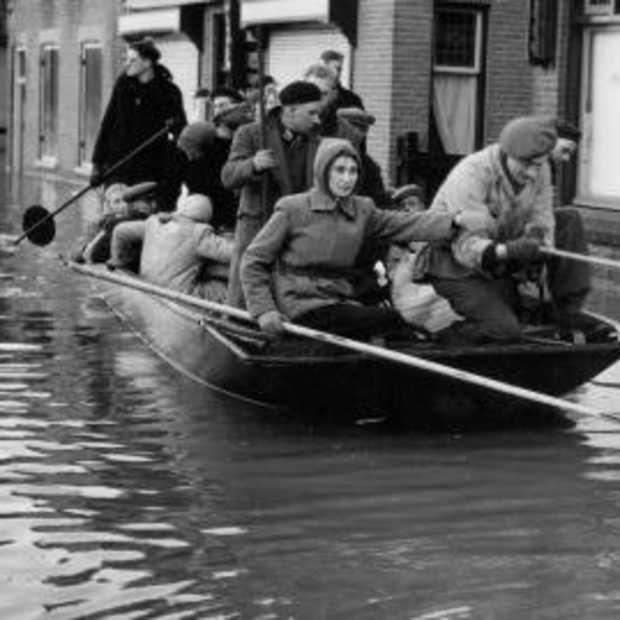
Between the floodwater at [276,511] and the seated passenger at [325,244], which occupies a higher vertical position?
the seated passenger at [325,244]

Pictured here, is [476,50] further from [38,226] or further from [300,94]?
[300,94]

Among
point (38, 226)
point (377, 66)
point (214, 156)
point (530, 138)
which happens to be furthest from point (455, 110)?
point (530, 138)

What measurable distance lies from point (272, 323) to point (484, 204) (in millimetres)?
1389

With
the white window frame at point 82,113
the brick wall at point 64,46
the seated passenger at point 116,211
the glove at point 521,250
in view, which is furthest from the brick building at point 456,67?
the white window frame at point 82,113

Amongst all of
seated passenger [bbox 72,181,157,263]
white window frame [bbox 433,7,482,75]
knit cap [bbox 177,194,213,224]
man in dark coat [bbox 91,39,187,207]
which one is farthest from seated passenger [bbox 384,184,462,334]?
white window frame [bbox 433,7,482,75]

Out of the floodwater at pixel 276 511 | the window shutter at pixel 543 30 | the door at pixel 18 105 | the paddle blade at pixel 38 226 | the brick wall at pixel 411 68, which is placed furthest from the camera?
the door at pixel 18 105

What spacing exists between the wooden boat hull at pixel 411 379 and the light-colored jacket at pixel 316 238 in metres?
0.31

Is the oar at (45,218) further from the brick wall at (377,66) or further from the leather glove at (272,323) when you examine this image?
the brick wall at (377,66)

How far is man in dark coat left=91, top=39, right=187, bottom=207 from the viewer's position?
14819 millimetres

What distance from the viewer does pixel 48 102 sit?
118 feet

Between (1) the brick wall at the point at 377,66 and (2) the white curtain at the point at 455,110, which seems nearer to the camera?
A: (1) the brick wall at the point at 377,66

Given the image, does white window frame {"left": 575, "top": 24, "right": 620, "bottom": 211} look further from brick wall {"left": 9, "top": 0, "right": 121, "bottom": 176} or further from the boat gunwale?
brick wall {"left": 9, "top": 0, "right": 121, "bottom": 176}

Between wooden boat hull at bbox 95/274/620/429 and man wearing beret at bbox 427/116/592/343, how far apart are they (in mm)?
333

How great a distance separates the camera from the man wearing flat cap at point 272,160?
10.2 meters
